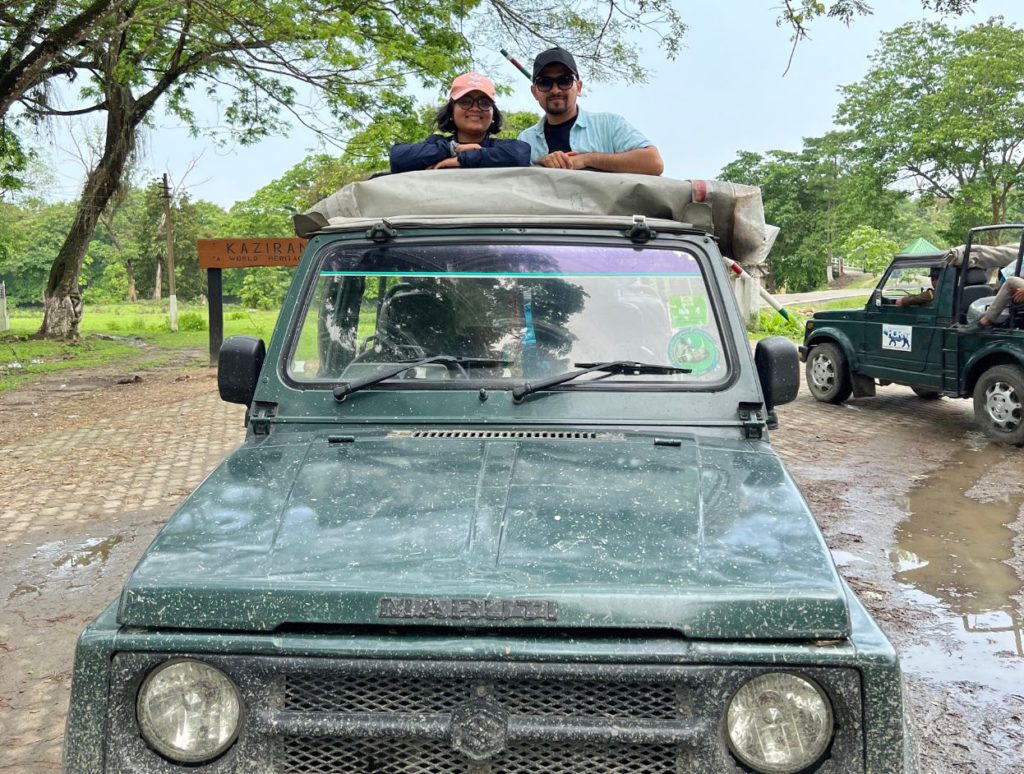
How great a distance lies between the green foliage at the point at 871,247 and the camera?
36.5 m

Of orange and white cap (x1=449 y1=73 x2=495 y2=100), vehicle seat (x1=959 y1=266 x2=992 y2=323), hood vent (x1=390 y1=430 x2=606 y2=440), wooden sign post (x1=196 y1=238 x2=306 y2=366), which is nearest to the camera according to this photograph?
hood vent (x1=390 y1=430 x2=606 y2=440)

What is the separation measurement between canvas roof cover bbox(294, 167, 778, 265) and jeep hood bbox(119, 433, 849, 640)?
3.27ft

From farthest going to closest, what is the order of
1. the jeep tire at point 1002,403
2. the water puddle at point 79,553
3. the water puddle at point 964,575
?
the jeep tire at point 1002,403, the water puddle at point 79,553, the water puddle at point 964,575

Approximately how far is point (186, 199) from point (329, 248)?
50.9m

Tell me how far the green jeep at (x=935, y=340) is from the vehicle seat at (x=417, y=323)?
23.6 feet

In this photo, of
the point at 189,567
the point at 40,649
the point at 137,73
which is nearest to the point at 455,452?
the point at 189,567

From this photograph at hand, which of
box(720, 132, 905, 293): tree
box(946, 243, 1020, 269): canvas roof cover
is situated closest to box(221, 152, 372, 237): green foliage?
box(720, 132, 905, 293): tree

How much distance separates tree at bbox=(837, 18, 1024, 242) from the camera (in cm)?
3048

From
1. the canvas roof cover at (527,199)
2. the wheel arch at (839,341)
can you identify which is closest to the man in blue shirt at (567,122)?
the canvas roof cover at (527,199)

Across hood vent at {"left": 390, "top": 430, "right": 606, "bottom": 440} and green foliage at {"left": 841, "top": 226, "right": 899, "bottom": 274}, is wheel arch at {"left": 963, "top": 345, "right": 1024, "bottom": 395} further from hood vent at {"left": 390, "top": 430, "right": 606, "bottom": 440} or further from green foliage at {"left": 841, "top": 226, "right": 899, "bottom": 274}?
green foliage at {"left": 841, "top": 226, "right": 899, "bottom": 274}

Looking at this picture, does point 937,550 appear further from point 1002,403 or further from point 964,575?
point 1002,403

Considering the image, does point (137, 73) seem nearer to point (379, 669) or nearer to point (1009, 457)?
point (1009, 457)

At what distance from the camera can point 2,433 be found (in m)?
9.98

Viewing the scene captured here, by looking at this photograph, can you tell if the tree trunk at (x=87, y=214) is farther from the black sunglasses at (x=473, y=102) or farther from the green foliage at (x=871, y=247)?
the green foliage at (x=871, y=247)
